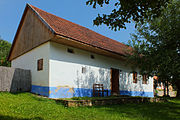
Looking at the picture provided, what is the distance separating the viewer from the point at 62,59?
10375 mm

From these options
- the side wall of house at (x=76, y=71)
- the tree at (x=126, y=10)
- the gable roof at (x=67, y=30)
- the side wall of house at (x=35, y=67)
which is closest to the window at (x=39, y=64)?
the side wall of house at (x=35, y=67)

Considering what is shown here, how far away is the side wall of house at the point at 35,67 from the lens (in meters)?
9.97

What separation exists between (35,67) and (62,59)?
2422 millimetres

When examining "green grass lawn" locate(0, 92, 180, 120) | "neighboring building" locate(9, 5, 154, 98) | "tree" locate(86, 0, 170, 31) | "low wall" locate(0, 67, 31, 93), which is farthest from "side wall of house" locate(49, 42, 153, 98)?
"tree" locate(86, 0, 170, 31)

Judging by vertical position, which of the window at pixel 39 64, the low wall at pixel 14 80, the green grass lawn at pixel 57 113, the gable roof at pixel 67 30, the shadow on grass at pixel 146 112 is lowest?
the shadow on grass at pixel 146 112

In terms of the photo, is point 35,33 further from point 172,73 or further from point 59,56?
point 172,73

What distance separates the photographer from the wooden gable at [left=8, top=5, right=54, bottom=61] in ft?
35.1

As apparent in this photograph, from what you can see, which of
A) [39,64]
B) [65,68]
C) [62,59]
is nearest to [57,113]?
[65,68]

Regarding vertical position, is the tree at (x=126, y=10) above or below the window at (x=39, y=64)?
above

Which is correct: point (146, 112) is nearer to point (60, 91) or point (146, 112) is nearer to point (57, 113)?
point (57, 113)

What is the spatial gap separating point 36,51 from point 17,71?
1893 mm

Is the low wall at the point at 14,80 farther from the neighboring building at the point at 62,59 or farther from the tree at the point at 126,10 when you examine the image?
the tree at the point at 126,10

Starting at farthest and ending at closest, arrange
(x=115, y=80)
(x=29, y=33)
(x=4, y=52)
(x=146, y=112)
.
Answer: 1. (x=4, y=52)
2. (x=115, y=80)
3. (x=29, y=33)
4. (x=146, y=112)

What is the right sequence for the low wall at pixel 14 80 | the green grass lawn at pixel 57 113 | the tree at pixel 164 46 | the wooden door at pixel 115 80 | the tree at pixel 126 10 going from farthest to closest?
the wooden door at pixel 115 80, the low wall at pixel 14 80, the tree at pixel 164 46, the green grass lawn at pixel 57 113, the tree at pixel 126 10
